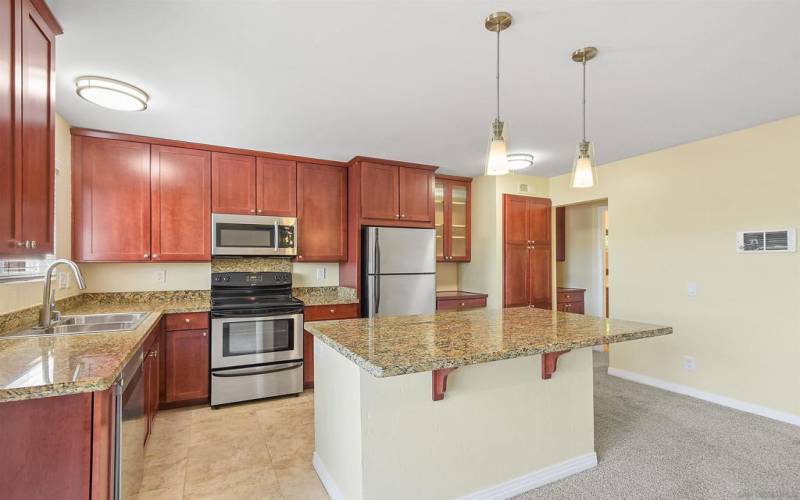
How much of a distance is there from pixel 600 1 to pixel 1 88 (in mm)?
2327

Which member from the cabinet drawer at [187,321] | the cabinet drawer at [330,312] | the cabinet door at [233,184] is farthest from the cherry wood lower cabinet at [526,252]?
the cabinet drawer at [187,321]

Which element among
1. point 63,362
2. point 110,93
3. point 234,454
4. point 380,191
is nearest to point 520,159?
point 380,191

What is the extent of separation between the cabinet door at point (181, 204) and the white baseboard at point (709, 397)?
4404 mm

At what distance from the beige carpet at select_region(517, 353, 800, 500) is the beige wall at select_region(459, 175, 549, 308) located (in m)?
1.72

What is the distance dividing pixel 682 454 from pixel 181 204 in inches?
170

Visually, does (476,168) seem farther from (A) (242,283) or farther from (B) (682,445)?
(B) (682,445)

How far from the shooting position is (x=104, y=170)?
331 centimetres

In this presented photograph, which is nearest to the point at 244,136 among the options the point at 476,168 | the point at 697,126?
the point at 476,168

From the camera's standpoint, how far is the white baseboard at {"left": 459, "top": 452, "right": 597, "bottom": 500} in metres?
2.01

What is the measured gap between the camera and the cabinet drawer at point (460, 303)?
4.50 m

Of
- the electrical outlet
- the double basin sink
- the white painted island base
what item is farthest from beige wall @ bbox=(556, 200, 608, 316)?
the electrical outlet

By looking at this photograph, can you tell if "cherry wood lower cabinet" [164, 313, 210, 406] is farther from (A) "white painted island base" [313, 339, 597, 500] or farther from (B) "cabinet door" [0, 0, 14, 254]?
(B) "cabinet door" [0, 0, 14, 254]

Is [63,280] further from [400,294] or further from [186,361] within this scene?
[400,294]

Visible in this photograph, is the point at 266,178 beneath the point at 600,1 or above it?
beneath
